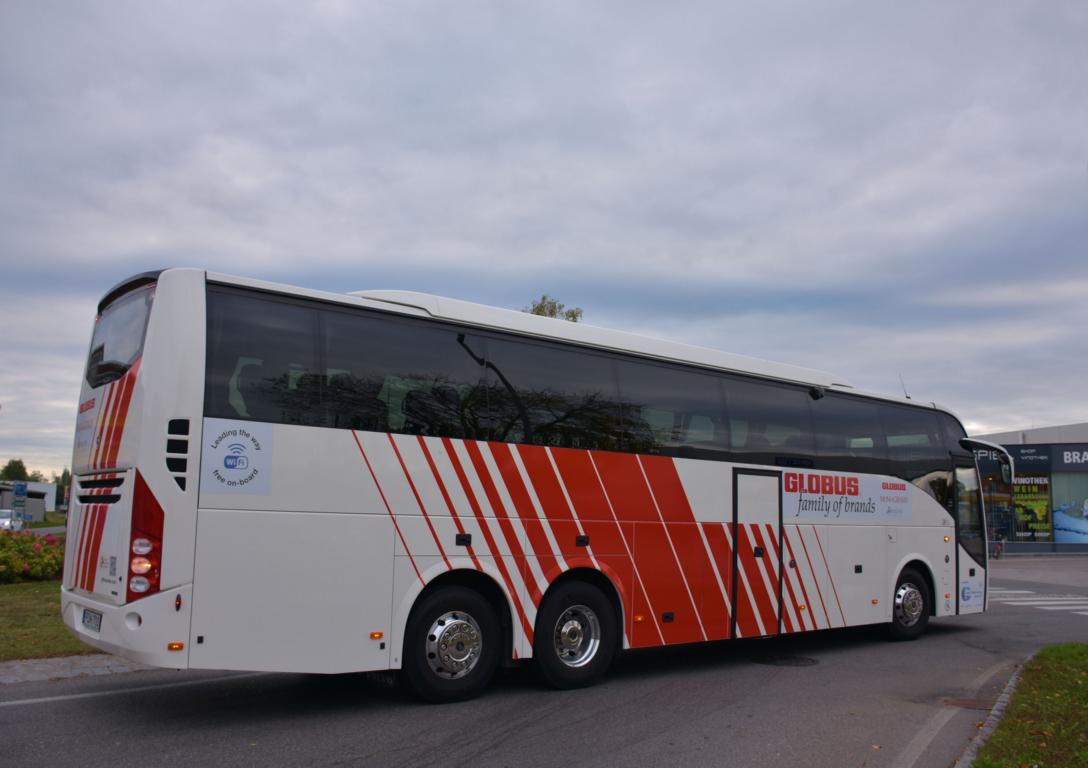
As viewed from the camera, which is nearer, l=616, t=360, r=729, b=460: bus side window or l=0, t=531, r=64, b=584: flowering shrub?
l=616, t=360, r=729, b=460: bus side window

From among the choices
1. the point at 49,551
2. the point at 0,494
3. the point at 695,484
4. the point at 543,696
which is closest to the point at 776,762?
the point at 543,696

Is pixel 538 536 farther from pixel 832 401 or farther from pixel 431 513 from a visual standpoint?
pixel 832 401

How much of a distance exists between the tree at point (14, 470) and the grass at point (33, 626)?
152754 millimetres

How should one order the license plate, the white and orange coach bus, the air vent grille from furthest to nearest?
the license plate < the white and orange coach bus < the air vent grille

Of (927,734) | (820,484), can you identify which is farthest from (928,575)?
(927,734)

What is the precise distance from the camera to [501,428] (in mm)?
8984

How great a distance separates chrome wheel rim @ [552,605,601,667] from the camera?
933cm

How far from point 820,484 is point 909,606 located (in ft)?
10.2

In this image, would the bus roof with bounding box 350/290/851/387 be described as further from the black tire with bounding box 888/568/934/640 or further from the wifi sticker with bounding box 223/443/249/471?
the black tire with bounding box 888/568/934/640

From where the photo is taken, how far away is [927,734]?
7797mm

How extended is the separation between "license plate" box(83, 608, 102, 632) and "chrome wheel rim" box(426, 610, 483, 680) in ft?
8.60

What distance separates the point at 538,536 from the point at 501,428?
3.64ft

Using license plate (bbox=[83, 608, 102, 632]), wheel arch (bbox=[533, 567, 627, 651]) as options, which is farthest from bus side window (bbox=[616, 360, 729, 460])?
license plate (bbox=[83, 608, 102, 632])

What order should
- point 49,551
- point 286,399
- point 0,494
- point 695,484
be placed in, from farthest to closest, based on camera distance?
point 0,494 → point 49,551 → point 695,484 → point 286,399
